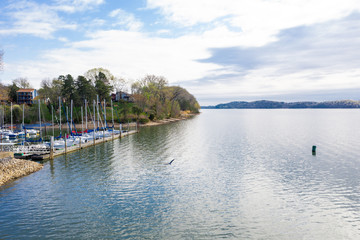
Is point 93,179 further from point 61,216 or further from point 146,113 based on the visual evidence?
point 146,113

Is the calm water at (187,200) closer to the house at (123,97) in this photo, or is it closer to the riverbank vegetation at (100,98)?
the riverbank vegetation at (100,98)

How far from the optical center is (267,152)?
43.2 metres

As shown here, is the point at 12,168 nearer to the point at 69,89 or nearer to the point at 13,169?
the point at 13,169

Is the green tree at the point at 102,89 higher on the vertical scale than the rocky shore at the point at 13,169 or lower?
higher

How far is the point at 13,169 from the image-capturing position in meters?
28.2

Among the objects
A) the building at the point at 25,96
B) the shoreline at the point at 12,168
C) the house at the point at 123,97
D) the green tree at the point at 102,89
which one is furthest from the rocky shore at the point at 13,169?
the building at the point at 25,96

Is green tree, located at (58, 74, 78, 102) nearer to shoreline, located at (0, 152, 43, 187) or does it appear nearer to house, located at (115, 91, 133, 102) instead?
house, located at (115, 91, 133, 102)

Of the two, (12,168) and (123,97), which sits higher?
(123,97)

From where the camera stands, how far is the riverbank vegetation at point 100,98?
105000mm

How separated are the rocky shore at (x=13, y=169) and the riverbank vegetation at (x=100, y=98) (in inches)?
2334

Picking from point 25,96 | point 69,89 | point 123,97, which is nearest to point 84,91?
point 69,89

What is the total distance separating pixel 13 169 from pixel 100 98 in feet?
294

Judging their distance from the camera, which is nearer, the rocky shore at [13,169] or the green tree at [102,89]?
the rocky shore at [13,169]

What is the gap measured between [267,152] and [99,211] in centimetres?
3273
